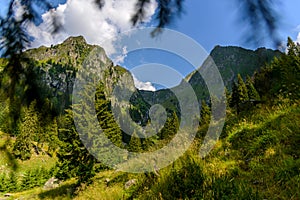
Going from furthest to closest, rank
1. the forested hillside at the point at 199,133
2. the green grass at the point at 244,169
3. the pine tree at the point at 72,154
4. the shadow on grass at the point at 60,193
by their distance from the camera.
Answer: the pine tree at the point at 72,154 < the shadow on grass at the point at 60,193 < the green grass at the point at 244,169 < the forested hillside at the point at 199,133

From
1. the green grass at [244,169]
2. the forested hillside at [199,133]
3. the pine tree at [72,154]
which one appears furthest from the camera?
the pine tree at [72,154]

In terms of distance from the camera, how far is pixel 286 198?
134 inches

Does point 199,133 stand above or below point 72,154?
below

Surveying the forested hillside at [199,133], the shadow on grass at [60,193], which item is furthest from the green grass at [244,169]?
the shadow on grass at [60,193]

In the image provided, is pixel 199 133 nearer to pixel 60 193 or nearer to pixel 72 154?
pixel 60 193

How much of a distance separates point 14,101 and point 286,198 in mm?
3502

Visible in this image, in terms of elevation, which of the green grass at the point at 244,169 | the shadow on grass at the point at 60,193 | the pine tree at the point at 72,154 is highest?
the pine tree at the point at 72,154

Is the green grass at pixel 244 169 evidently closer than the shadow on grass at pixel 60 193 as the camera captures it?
Yes

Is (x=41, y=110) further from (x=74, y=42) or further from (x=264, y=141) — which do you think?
(x=264, y=141)

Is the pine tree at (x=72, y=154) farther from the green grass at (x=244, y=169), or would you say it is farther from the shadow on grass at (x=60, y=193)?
the green grass at (x=244, y=169)

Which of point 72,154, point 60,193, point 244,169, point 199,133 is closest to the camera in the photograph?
point 244,169

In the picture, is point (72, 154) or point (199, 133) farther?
point (72, 154)

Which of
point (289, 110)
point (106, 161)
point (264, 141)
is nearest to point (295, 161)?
point (264, 141)

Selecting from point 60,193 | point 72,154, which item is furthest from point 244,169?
point 72,154
